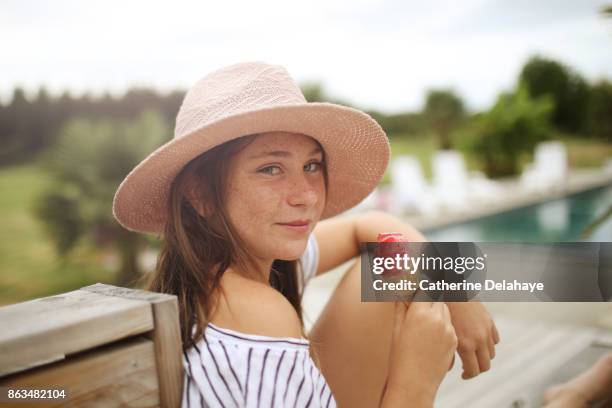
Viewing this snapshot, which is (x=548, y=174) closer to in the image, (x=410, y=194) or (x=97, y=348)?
(x=410, y=194)

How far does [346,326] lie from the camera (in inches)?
58.2

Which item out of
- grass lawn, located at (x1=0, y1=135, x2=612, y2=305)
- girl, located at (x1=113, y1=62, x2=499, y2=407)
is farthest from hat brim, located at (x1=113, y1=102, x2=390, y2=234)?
grass lawn, located at (x1=0, y1=135, x2=612, y2=305)

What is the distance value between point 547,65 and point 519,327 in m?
29.8

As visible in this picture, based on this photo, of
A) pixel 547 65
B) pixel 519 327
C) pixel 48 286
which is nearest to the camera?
pixel 519 327

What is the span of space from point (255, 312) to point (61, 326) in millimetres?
413

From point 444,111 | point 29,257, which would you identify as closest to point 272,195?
point 29,257

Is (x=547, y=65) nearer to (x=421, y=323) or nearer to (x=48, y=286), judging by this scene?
(x=48, y=286)

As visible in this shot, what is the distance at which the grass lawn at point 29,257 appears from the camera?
642cm

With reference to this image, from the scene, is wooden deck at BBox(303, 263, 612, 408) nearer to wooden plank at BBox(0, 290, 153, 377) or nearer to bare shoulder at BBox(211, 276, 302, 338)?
bare shoulder at BBox(211, 276, 302, 338)

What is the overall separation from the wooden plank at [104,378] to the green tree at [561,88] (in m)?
26.4

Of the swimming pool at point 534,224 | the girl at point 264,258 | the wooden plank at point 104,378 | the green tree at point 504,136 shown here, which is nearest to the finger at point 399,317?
the girl at point 264,258

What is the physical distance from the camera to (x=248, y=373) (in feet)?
3.03

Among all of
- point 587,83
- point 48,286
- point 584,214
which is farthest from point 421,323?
point 587,83

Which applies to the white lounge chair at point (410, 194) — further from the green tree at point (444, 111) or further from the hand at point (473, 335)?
the green tree at point (444, 111)
